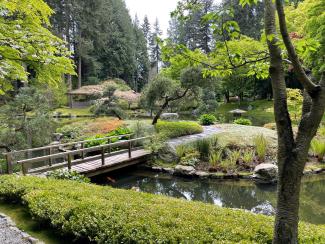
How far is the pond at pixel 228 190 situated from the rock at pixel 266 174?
0.95ft

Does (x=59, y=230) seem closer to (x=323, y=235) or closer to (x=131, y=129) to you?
(x=323, y=235)

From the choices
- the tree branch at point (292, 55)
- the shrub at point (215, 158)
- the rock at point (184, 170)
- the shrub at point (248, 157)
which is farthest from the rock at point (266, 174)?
the tree branch at point (292, 55)

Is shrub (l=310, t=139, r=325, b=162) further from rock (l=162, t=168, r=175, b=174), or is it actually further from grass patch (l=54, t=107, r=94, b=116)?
grass patch (l=54, t=107, r=94, b=116)

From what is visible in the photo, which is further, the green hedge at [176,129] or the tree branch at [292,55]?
the green hedge at [176,129]

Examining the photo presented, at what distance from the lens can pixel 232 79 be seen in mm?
25781

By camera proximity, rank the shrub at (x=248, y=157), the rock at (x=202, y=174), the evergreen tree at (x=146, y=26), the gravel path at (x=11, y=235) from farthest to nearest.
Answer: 1. the evergreen tree at (x=146, y=26)
2. the shrub at (x=248, y=157)
3. the rock at (x=202, y=174)
4. the gravel path at (x=11, y=235)

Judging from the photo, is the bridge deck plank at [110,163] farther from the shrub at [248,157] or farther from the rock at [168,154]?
the shrub at [248,157]

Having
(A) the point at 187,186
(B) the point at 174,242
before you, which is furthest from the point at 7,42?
(A) the point at 187,186

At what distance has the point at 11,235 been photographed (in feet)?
12.9

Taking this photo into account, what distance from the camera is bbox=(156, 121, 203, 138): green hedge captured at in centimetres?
1274

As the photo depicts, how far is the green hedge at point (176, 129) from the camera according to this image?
1274cm

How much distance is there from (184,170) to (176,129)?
374cm

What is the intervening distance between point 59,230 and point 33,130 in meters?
7.50

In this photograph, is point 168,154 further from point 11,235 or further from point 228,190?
point 11,235
